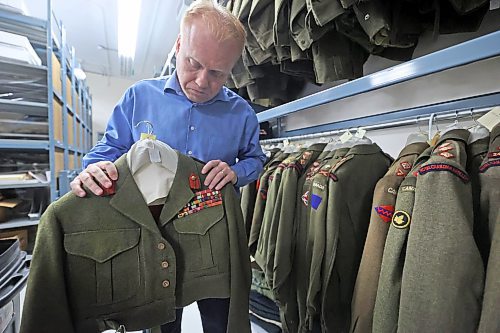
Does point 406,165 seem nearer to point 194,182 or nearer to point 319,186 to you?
point 319,186

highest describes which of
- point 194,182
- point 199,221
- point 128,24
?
point 128,24

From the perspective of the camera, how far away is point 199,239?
75 cm

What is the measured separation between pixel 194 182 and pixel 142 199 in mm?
142

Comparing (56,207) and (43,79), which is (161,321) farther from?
(43,79)

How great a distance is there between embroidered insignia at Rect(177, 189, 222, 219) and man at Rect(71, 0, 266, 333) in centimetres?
2

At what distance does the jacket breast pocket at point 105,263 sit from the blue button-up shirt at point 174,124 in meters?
0.28

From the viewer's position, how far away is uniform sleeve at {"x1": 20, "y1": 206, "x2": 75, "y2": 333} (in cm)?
59

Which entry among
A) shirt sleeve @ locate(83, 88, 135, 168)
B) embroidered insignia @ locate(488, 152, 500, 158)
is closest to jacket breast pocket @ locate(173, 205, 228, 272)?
shirt sleeve @ locate(83, 88, 135, 168)

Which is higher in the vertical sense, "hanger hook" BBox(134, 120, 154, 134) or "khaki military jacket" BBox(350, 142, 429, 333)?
"hanger hook" BBox(134, 120, 154, 134)

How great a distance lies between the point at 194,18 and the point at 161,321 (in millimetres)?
806

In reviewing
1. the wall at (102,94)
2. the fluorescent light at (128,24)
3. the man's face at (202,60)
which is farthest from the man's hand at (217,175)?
the wall at (102,94)

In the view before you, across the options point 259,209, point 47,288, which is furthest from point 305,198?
point 47,288

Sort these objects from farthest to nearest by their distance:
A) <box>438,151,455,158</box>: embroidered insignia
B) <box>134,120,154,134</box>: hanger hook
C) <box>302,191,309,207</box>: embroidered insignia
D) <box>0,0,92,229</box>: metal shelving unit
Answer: <box>0,0,92,229</box>: metal shelving unit
<box>302,191,309,207</box>: embroidered insignia
<box>134,120,154,134</box>: hanger hook
<box>438,151,455,158</box>: embroidered insignia

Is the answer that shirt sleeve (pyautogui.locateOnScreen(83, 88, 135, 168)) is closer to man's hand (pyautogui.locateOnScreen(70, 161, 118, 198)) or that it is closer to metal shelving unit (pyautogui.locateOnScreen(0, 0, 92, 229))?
man's hand (pyautogui.locateOnScreen(70, 161, 118, 198))
